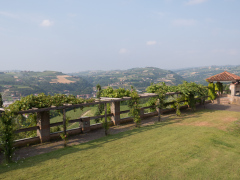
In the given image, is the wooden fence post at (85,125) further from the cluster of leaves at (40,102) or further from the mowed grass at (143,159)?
the mowed grass at (143,159)

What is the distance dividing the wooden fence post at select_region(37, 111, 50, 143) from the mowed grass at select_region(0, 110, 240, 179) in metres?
1.65

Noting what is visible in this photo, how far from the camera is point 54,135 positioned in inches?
359

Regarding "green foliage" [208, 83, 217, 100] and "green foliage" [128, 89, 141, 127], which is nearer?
"green foliage" [128, 89, 141, 127]

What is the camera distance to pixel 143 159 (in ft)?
21.0

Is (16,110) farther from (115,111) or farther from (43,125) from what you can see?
(115,111)

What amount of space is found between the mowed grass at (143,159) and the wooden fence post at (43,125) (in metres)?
1.65

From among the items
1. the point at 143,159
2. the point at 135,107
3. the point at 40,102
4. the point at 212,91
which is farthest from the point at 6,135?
the point at 212,91

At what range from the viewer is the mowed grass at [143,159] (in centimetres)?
547

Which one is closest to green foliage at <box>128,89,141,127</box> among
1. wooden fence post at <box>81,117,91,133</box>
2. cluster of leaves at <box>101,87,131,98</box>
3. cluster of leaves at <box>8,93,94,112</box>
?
cluster of leaves at <box>101,87,131,98</box>

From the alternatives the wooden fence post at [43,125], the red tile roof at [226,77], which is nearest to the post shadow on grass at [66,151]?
the wooden fence post at [43,125]

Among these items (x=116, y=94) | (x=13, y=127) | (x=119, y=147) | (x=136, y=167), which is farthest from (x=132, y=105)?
(x=13, y=127)

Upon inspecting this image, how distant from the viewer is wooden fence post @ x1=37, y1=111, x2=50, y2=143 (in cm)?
852

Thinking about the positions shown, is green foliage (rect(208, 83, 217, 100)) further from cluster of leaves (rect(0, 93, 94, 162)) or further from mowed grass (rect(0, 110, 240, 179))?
cluster of leaves (rect(0, 93, 94, 162))

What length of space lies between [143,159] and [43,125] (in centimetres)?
515
